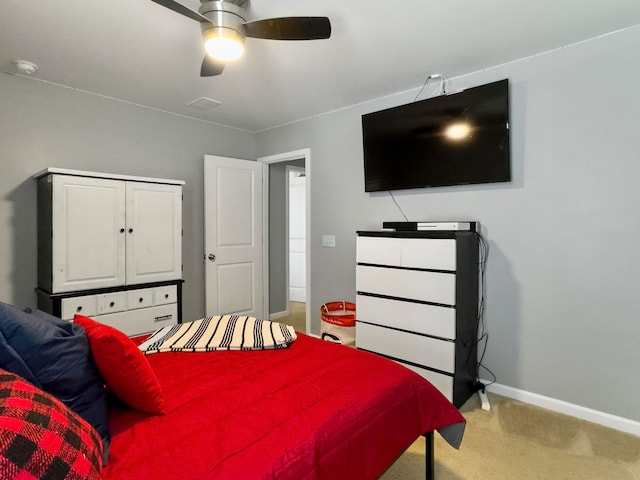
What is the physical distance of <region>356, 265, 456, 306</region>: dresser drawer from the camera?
2.32m

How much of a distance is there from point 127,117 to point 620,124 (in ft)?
12.3

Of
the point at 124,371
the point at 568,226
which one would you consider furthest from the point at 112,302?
the point at 568,226

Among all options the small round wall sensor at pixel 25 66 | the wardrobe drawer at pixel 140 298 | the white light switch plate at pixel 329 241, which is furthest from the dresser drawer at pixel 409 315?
the small round wall sensor at pixel 25 66

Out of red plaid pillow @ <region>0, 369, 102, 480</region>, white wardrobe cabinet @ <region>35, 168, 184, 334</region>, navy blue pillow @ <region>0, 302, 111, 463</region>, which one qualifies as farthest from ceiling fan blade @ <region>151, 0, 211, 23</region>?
white wardrobe cabinet @ <region>35, 168, 184, 334</region>

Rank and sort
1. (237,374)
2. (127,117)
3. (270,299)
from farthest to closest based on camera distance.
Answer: (270,299) → (127,117) → (237,374)

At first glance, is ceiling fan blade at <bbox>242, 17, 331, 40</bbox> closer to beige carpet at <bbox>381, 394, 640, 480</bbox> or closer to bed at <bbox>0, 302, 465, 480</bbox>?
bed at <bbox>0, 302, 465, 480</bbox>

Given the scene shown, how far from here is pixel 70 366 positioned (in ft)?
3.44

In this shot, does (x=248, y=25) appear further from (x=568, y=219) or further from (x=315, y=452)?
(x=568, y=219)

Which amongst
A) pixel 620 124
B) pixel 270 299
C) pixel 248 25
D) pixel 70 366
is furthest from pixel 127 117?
pixel 620 124

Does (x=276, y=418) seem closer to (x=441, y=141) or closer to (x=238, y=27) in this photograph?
(x=238, y=27)

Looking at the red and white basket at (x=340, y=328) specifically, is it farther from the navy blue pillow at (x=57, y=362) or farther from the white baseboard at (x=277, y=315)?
the navy blue pillow at (x=57, y=362)

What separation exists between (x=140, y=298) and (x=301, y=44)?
2265mm

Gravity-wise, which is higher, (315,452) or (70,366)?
(70,366)

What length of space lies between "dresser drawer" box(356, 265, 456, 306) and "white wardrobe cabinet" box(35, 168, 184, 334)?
65.6 inches
